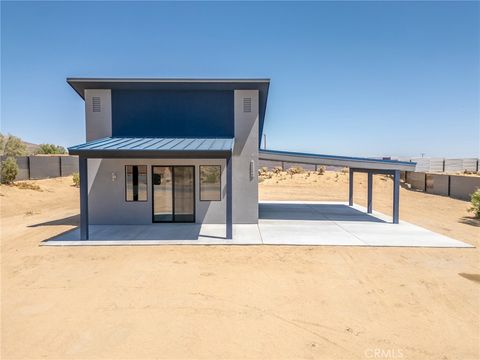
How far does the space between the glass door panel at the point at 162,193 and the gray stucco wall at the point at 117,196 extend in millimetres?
209

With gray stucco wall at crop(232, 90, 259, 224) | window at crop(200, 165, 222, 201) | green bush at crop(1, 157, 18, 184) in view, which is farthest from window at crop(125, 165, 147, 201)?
green bush at crop(1, 157, 18, 184)

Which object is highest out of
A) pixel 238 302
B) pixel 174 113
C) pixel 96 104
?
pixel 96 104

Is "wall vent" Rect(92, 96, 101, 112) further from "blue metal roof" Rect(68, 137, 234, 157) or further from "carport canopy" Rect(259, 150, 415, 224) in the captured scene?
"carport canopy" Rect(259, 150, 415, 224)

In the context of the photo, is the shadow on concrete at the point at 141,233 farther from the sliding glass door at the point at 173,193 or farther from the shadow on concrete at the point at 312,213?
the shadow on concrete at the point at 312,213

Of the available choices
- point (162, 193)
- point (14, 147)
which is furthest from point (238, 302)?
point (14, 147)

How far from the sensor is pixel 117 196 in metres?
12.7

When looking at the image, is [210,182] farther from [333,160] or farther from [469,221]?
[469,221]

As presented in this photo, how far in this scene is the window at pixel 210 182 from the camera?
12695 mm

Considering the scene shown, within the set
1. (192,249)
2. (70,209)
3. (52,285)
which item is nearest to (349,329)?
(192,249)

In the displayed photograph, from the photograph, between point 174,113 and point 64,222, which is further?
point 64,222

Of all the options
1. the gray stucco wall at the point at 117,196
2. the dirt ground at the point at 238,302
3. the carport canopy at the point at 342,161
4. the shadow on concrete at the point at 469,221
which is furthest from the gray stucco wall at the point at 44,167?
the shadow on concrete at the point at 469,221

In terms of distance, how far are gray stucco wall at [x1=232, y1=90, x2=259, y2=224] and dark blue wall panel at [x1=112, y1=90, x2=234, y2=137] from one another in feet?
1.29

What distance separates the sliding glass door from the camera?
41.4 feet

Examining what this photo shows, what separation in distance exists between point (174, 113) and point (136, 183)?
136 inches
